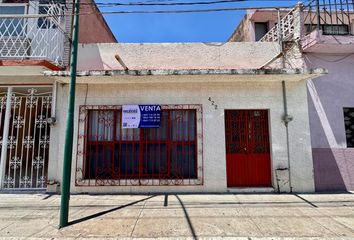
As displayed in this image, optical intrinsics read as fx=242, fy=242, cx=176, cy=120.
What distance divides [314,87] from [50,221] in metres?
7.86

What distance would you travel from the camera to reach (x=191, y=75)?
21.9ft

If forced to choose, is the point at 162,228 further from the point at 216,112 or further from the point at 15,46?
the point at 15,46

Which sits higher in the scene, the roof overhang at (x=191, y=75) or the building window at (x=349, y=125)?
the roof overhang at (x=191, y=75)

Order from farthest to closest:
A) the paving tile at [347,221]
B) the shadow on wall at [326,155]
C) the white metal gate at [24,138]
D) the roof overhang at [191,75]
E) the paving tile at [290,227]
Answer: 1. the white metal gate at [24,138]
2. the shadow on wall at [326,155]
3. the roof overhang at [191,75]
4. the paving tile at [347,221]
5. the paving tile at [290,227]

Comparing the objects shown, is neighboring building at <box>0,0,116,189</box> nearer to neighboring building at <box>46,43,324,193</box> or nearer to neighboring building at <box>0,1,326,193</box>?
neighboring building at <box>0,1,326,193</box>

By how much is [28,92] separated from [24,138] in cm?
149

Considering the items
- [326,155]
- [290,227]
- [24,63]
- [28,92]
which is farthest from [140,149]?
[326,155]

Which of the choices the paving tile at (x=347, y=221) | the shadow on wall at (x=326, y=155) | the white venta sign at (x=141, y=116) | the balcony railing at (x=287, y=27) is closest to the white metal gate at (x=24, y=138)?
the white venta sign at (x=141, y=116)

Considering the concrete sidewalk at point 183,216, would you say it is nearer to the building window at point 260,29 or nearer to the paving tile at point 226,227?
the paving tile at point 226,227

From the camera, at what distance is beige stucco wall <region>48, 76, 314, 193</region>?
6.99 metres

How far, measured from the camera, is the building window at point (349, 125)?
7.39m

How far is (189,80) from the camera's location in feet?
23.4

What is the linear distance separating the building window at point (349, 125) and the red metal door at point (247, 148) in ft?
8.17

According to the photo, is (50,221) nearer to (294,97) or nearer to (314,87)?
(294,97)
